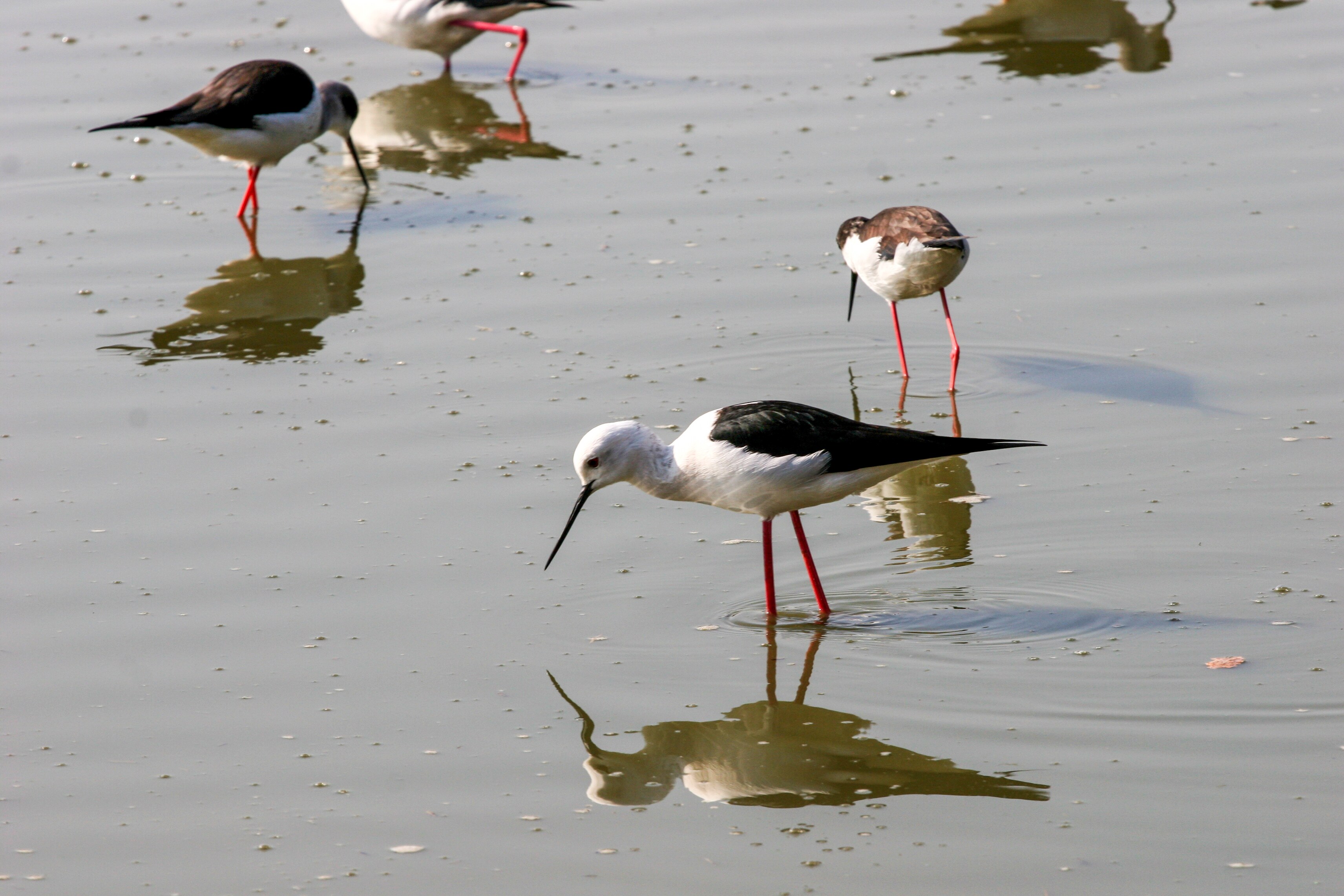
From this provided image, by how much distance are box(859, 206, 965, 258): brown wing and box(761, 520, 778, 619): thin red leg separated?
7.87ft

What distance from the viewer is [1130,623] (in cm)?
527

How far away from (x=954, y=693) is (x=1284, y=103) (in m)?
7.67

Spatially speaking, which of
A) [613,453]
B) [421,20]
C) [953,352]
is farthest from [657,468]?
[421,20]

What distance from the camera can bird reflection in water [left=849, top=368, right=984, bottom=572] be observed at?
589cm

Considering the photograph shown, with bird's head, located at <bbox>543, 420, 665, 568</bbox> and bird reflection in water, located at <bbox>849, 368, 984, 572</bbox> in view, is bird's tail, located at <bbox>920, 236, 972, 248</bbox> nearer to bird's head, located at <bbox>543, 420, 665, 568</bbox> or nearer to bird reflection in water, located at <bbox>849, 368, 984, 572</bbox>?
bird reflection in water, located at <bbox>849, 368, 984, 572</bbox>

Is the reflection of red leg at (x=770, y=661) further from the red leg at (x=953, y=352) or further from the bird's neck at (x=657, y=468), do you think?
the red leg at (x=953, y=352)

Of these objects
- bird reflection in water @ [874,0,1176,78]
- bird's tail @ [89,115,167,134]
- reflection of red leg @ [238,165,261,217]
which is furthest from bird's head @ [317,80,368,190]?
bird reflection in water @ [874,0,1176,78]

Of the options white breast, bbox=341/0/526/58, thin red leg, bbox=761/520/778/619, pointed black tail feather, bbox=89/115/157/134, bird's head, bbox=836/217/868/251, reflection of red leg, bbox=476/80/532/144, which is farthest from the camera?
white breast, bbox=341/0/526/58

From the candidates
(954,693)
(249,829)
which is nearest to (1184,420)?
(954,693)

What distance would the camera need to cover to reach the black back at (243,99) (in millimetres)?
9930

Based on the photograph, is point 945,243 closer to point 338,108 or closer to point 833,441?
point 833,441

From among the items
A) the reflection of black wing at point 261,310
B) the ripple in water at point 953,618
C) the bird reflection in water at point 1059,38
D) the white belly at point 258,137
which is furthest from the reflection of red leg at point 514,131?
the ripple in water at point 953,618

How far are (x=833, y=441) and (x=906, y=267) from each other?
245cm

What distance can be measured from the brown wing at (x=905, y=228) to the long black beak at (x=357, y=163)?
14.0ft
